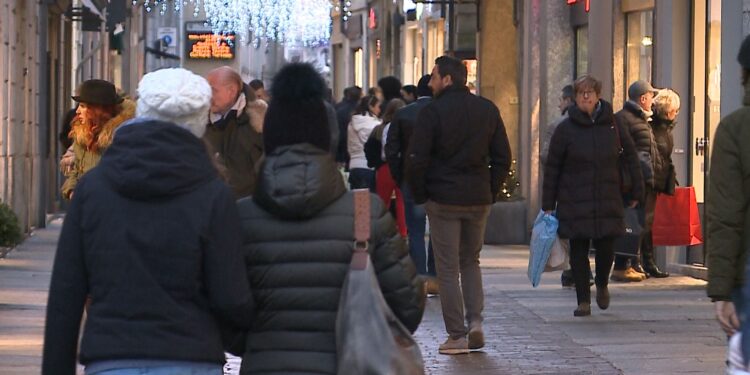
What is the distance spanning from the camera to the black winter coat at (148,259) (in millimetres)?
4520

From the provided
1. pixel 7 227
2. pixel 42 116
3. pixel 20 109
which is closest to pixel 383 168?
pixel 7 227

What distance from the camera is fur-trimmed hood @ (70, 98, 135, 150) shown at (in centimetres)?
884

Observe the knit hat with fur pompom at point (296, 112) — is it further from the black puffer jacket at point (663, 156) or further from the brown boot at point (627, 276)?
the brown boot at point (627, 276)

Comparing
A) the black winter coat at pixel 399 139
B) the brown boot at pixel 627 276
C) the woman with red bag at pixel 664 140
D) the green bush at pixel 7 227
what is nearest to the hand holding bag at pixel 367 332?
the black winter coat at pixel 399 139

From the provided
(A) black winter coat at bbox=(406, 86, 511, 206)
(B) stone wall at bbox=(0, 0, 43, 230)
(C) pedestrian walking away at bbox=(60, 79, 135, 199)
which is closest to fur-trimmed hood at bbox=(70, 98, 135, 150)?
(C) pedestrian walking away at bbox=(60, 79, 135, 199)

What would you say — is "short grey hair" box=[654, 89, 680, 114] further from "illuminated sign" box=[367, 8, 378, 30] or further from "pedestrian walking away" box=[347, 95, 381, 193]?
"illuminated sign" box=[367, 8, 378, 30]

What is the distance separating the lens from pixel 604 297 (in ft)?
41.4

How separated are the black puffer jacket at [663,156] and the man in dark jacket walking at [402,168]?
88.6 inches

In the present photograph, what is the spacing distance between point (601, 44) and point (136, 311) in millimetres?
15650

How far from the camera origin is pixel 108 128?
888 cm

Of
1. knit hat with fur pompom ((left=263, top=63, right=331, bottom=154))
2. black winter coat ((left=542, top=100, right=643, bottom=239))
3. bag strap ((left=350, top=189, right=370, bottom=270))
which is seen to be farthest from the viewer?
black winter coat ((left=542, top=100, right=643, bottom=239))

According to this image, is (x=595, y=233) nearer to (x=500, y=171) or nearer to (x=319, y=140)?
(x=500, y=171)

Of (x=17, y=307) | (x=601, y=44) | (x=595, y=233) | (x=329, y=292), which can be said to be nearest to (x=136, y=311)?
(x=329, y=292)

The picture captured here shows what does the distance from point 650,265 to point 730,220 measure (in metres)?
10.3
